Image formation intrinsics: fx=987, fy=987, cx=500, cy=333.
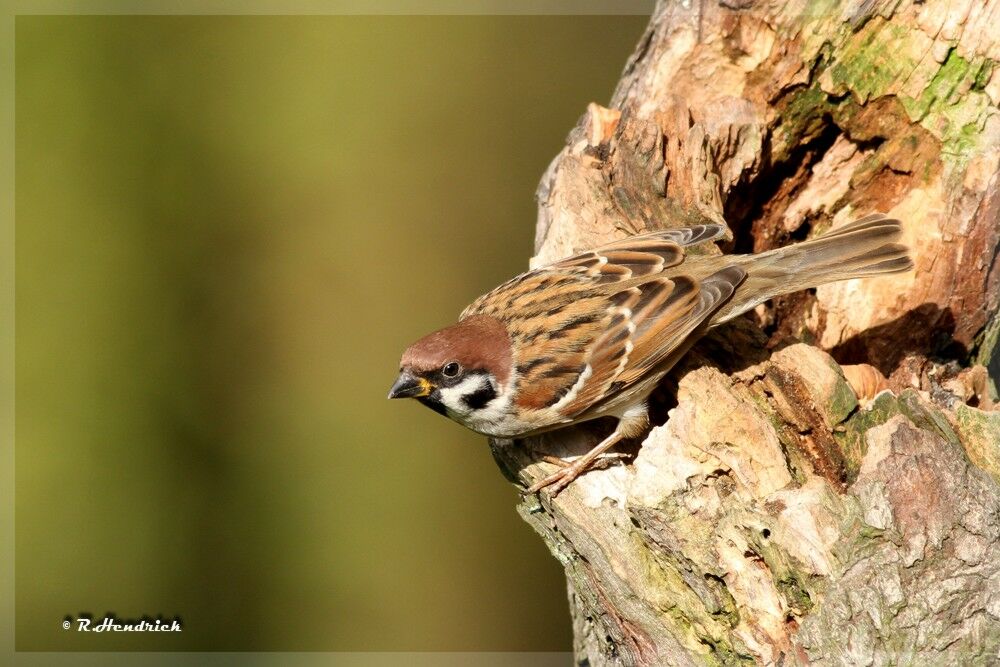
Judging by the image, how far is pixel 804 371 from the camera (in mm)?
3209

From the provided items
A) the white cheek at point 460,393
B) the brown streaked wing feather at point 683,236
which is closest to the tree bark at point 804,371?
the brown streaked wing feather at point 683,236

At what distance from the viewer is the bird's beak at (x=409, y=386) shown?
3.40 meters

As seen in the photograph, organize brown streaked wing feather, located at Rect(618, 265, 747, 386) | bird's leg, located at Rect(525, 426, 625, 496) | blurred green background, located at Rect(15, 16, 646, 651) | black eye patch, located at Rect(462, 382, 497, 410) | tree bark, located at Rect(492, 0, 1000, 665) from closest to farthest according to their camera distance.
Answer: tree bark, located at Rect(492, 0, 1000, 665) → bird's leg, located at Rect(525, 426, 625, 496) → brown streaked wing feather, located at Rect(618, 265, 747, 386) → black eye patch, located at Rect(462, 382, 497, 410) → blurred green background, located at Rect(15, 16, 646, 651)

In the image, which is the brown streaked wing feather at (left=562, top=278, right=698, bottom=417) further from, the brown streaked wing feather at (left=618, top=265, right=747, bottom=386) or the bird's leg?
the bird's leg

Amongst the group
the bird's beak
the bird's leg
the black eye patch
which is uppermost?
the bird's beak

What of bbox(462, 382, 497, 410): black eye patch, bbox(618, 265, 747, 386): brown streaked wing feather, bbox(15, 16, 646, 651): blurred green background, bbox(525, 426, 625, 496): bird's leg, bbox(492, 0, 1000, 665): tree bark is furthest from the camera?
bbox(15, 16, 646, 651): blurred green background

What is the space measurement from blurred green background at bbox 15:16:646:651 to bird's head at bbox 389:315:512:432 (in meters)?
2.67

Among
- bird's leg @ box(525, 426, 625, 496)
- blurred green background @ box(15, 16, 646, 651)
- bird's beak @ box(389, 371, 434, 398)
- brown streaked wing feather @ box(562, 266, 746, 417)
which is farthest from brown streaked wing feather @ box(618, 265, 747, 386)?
blurred green background @ box(15, 16, 646, 651)

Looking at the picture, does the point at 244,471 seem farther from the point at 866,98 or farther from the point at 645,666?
the point at 866,98

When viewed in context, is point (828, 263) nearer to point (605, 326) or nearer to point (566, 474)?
point (605, 326)

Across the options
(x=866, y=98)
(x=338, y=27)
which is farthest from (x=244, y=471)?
(x=866, y=98)

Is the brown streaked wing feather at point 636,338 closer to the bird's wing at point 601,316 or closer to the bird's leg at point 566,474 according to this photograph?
the bird's wing at point 601,316

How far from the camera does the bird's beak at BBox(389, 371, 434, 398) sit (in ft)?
11.1

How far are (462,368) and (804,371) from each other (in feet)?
3.71
